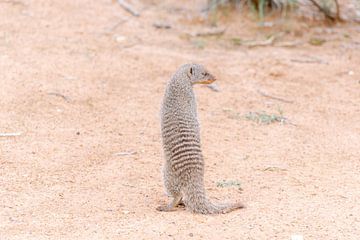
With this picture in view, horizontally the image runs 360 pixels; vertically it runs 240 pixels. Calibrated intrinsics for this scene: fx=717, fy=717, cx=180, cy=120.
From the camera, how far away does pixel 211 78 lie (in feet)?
15.4

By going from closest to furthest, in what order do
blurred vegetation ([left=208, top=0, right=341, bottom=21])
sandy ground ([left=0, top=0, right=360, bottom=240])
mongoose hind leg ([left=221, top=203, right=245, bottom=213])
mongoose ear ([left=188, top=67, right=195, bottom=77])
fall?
1. sandy ground ([left=0, top=0, right=360, bottom=240])
2. mongoose hind leg ([left=221, top=203, right=245, bottom=213])
3. mongoose ear ([left=188, top=67, right=195, bottom=77])
4. blurred vegetation ([left=208, top=0, right=341, bottom=21])

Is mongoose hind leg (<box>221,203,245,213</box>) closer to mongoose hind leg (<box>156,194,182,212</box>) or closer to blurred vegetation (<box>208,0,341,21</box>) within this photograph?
mongoose hind leg (<box>156,194,182,212</box>)

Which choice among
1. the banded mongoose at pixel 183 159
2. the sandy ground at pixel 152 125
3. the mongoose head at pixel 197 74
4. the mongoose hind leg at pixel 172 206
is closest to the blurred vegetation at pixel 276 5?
the sandy ground at pixel 152 125

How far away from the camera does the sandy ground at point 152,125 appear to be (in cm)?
394

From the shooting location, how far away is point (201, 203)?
13.2ft

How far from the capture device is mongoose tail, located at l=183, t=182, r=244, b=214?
403cm

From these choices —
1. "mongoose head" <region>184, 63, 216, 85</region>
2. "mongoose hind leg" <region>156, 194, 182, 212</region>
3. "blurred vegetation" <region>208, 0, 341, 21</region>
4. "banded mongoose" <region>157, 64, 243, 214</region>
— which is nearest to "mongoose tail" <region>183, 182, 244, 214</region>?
"banded mongoose" <region>157, 64, 243, 214</region>

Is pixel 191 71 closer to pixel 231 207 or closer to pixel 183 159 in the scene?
pixel 183 159

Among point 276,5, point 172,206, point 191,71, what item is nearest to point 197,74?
point 191,71

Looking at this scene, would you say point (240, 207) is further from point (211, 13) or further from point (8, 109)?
point (211, 13)

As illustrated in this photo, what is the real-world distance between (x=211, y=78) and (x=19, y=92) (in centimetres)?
190

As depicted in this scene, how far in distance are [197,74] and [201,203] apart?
0.95 m

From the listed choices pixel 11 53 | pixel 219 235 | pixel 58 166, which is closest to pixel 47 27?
pixel 11 53

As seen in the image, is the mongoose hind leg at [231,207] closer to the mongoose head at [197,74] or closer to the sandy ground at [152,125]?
the sandy ground at [152,125]
